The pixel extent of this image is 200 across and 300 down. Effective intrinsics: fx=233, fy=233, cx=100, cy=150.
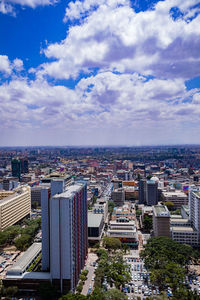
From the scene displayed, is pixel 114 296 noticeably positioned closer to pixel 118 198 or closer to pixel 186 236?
pixel 186 236

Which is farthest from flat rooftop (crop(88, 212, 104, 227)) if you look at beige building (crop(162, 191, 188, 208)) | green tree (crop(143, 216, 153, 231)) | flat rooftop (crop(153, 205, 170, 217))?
beige building (crop(162, 191, 188, 208))

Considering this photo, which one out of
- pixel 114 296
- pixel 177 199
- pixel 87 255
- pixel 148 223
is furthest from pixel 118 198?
pixel 114 296

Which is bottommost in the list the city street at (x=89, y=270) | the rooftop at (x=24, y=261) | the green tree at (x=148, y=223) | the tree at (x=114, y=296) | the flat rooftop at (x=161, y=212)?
the city street at (x=89, y=270)

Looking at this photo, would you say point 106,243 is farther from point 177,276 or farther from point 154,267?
point 177,276

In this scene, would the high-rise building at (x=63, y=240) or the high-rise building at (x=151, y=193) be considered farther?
the high-rise building at (x=151, y=193)

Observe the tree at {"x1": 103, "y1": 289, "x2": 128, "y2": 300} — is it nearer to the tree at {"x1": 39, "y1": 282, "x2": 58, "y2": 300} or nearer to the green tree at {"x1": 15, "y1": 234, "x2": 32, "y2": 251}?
the tree at {"x1": 39, "y1": 282, "x2": 58, "y2": 300}

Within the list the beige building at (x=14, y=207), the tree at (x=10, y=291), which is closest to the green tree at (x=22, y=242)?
the beige building at (x=14, y=207)

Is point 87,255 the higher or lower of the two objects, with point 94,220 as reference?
lower

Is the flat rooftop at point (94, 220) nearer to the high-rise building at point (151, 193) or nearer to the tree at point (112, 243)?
the tree at point (112, 243)

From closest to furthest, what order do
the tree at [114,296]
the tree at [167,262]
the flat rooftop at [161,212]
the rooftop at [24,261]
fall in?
the tree at [114,296], the rooftop at [24,261], the tree at [167,262], the flat rooftop at [161,212]
